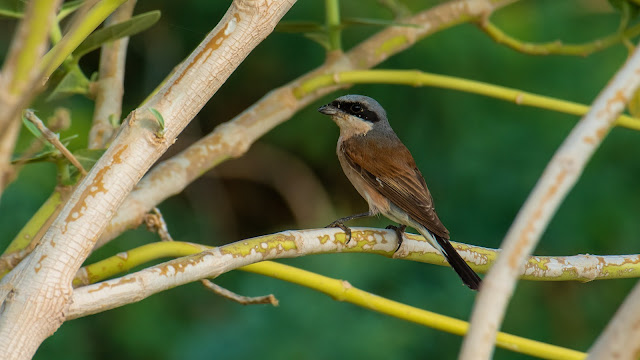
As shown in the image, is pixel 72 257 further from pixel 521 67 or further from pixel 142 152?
pixel 521 67

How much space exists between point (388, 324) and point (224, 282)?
31.8 inches

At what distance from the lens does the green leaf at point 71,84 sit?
1886 mm

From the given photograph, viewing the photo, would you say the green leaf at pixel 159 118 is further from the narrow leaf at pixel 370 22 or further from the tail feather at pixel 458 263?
the narrow leaf at pixel 370 22

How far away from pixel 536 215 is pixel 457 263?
988 mm

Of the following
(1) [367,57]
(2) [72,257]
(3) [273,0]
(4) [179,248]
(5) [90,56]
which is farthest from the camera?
(5) [90,56]

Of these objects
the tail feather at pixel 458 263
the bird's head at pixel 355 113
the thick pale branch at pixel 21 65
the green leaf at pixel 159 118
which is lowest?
the thick pale branch at pixel 21 65

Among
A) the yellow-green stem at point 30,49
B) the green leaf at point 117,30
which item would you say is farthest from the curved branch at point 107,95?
the yellow-green stem at point 30,49

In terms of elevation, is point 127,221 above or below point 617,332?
above

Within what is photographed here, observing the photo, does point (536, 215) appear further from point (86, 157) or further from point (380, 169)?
point (380, 169)

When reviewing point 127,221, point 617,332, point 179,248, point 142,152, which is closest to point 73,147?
point 127,221

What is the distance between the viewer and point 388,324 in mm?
3584

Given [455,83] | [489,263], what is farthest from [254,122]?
[489,263]

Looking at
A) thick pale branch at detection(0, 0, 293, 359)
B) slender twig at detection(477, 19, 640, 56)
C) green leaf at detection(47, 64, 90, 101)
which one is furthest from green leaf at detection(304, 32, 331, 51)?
thick pale branch at detection(0, 0, 293, 359)

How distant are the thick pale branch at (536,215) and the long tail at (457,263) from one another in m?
0.89
